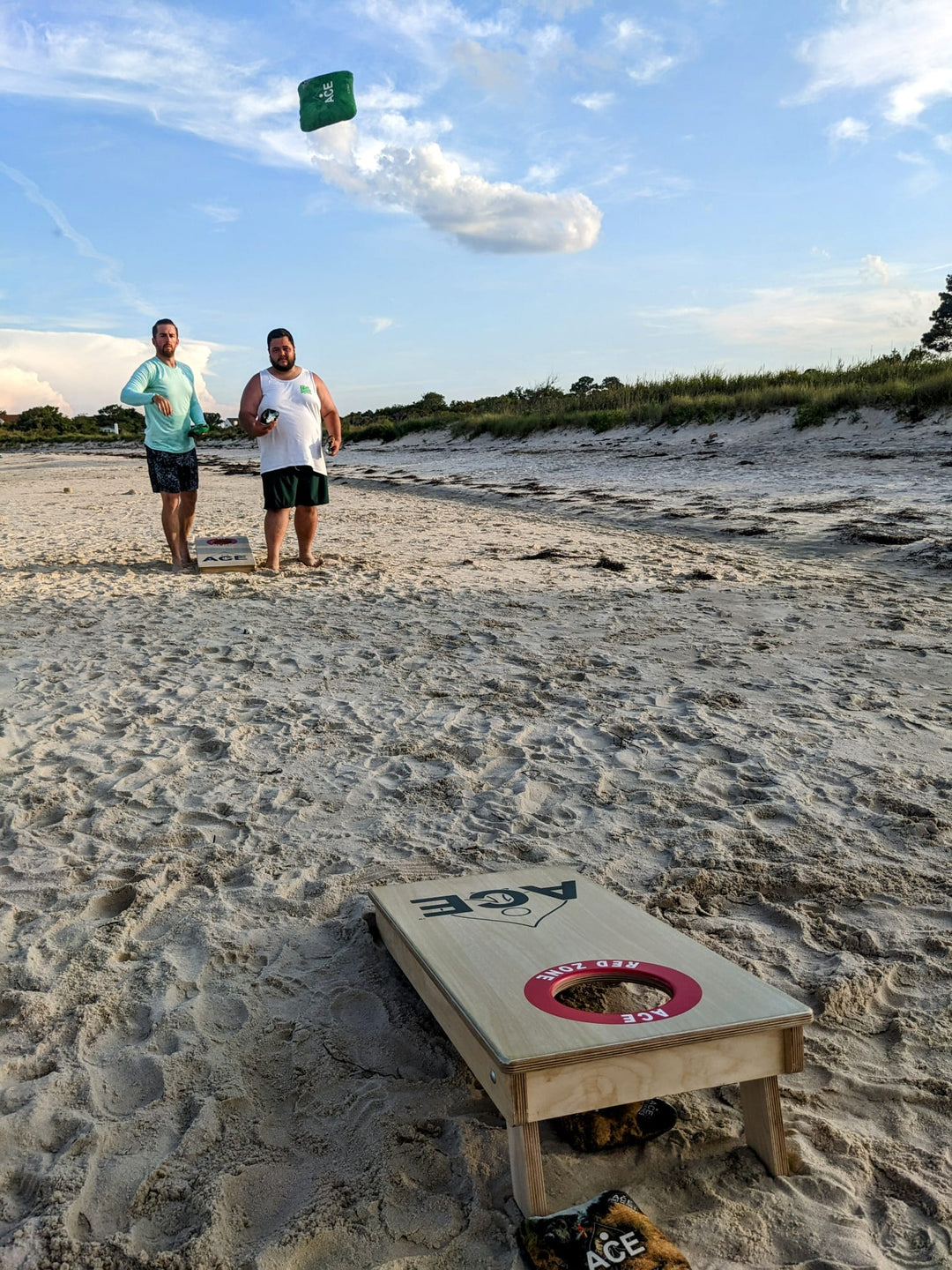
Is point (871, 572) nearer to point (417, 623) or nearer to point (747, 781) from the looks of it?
point (417, 623)

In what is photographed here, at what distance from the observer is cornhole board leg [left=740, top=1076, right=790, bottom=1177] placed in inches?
74.8

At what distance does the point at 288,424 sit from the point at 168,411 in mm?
895

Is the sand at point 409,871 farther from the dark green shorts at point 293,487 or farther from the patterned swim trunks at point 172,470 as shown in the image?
the patterned swim trunks at point 172,470

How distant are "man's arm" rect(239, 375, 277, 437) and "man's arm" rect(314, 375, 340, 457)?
51 centimetres

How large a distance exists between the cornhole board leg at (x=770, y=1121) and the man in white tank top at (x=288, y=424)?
610 centimetres

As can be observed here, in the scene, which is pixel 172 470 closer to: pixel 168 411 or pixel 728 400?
pixel 168 411

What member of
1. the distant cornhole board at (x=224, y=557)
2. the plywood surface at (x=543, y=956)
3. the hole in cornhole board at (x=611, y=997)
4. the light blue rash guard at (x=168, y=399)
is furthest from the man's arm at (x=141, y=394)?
the hole in cornhole board at (x=611, y=997)

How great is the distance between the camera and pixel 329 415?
7801 mm

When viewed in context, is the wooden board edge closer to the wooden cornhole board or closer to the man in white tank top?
the wooden cornhole board

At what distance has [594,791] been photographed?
3.73m

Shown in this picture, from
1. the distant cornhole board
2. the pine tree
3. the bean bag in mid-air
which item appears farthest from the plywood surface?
the pine tree

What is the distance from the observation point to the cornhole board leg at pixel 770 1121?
190 cm

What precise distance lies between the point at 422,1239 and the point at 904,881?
1949 millimetres

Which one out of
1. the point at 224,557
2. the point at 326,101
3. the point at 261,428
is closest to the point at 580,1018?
the point at 261,428
